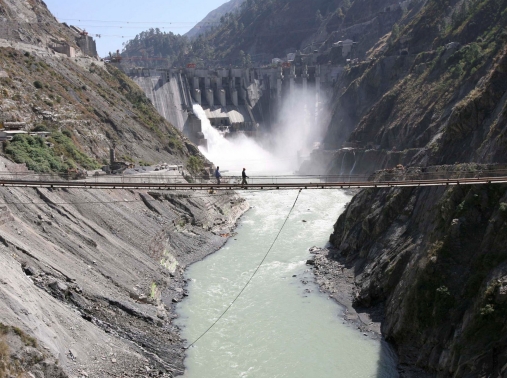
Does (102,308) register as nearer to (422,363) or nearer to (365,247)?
(422,363)

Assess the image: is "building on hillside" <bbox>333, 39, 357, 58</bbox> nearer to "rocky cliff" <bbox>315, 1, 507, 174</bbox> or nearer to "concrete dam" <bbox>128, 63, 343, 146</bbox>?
"concrete dam" <bbox>128, 63, 343, 146</bbox>

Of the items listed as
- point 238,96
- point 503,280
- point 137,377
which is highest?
point 503,280

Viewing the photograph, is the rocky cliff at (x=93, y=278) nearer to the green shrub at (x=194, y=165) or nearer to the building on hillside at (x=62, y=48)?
the green shrub at (x=194, y=165)

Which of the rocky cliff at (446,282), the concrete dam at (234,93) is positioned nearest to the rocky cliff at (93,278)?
the rocky cliff at (446,282)

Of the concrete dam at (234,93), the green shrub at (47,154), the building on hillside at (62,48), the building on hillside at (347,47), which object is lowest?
the concrete dam at (234,93)

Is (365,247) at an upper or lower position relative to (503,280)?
lower

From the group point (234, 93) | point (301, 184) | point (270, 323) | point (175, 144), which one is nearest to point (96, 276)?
point (270, 323)

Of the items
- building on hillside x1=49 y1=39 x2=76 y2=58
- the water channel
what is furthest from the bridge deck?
building on hillside x1=49 y1=39 x2=76 y2=58

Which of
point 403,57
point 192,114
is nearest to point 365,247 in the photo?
point 403,57
